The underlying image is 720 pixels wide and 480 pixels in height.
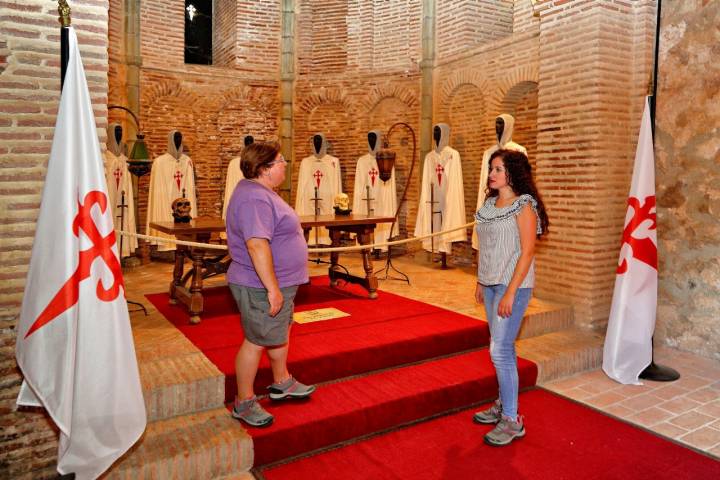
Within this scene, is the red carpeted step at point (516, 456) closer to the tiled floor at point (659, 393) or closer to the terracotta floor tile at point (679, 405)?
the tiled floor at point (659, 393)

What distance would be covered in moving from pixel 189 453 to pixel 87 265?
1.25m

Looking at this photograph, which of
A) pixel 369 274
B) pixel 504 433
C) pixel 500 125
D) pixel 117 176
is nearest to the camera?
pixel 504 433

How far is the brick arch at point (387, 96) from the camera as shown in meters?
11.0

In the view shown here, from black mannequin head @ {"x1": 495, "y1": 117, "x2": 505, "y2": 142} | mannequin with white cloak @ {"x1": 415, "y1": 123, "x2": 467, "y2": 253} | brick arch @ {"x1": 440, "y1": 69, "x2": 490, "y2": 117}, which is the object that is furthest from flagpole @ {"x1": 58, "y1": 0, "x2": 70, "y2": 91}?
brick arch @ {"x1": 440, "y1": 69, "x2": 490, "y2": 117}

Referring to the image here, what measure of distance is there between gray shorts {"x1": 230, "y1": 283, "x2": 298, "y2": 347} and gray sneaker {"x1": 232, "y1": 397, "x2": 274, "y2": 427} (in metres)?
0.46

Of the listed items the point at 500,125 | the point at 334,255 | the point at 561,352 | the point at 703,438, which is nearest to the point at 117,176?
the point at 334,255

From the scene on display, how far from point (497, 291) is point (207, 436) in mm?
2033

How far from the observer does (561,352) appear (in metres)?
5.41

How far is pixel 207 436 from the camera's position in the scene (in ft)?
11.9

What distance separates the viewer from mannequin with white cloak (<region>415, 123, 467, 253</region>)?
913 cm

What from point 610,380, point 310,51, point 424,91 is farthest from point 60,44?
point 310,51

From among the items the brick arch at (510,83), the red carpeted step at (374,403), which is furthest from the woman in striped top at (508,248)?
the brick arch at (510,83)

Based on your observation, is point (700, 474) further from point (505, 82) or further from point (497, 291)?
point (505, 82)

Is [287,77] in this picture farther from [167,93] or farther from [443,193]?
[443,193]
